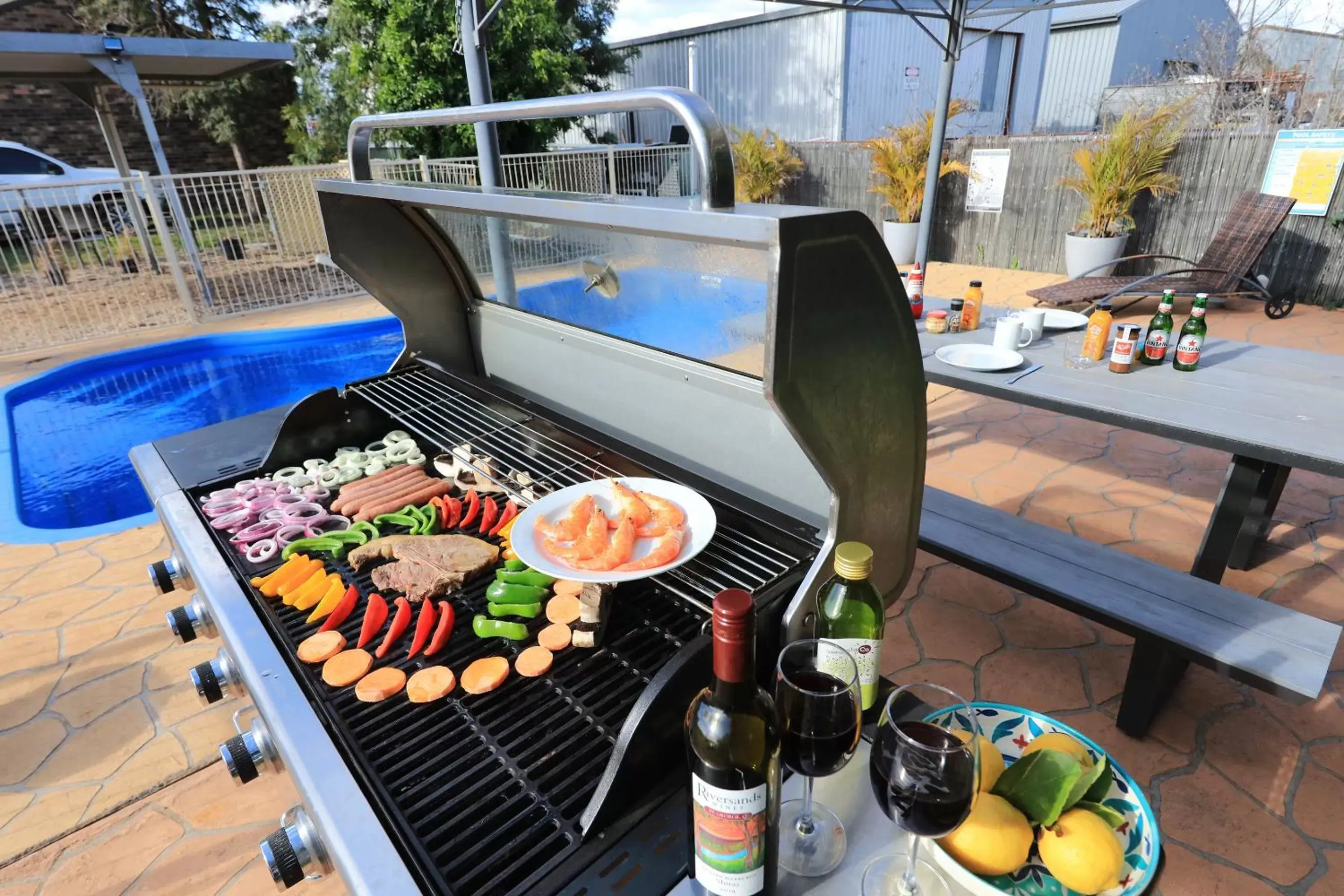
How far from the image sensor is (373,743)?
114 cm

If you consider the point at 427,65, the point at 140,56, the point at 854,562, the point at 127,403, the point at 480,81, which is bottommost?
the point at 127,403

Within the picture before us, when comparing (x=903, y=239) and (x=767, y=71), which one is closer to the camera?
(x=903, y=239)

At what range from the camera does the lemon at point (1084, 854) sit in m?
0.84

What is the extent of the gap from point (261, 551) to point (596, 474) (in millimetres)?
814

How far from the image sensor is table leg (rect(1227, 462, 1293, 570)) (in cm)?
280

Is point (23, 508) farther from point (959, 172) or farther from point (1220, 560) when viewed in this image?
point (959, 172)

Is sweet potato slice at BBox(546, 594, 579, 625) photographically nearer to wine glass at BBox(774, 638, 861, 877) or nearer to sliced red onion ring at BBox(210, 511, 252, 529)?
wine glass at BBox(774, 638, 861, 877)

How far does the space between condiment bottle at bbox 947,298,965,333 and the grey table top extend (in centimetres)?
39

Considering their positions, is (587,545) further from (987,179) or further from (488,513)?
(987,179)

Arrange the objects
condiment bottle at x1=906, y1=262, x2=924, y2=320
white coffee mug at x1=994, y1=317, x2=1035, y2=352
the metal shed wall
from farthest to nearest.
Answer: the metal shed wall
condiment bottle at x1=906, y1=262, x2=924, y2=320
white coffee mug at x1=994, y1=317, x2=1035, y2=352

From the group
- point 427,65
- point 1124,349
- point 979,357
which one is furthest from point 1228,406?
point 427,65

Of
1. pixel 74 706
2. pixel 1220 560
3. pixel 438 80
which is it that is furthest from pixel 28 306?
pixel 1220 560

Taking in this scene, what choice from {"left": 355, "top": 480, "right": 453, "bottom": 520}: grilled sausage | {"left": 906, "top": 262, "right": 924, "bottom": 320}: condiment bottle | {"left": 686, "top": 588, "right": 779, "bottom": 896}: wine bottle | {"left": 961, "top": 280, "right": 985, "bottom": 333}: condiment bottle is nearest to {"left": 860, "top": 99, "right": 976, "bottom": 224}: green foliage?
{"left": 906, "top": 262, "right": 924, "bottom": 320}: condiment bottle

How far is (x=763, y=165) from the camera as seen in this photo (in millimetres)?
10250
